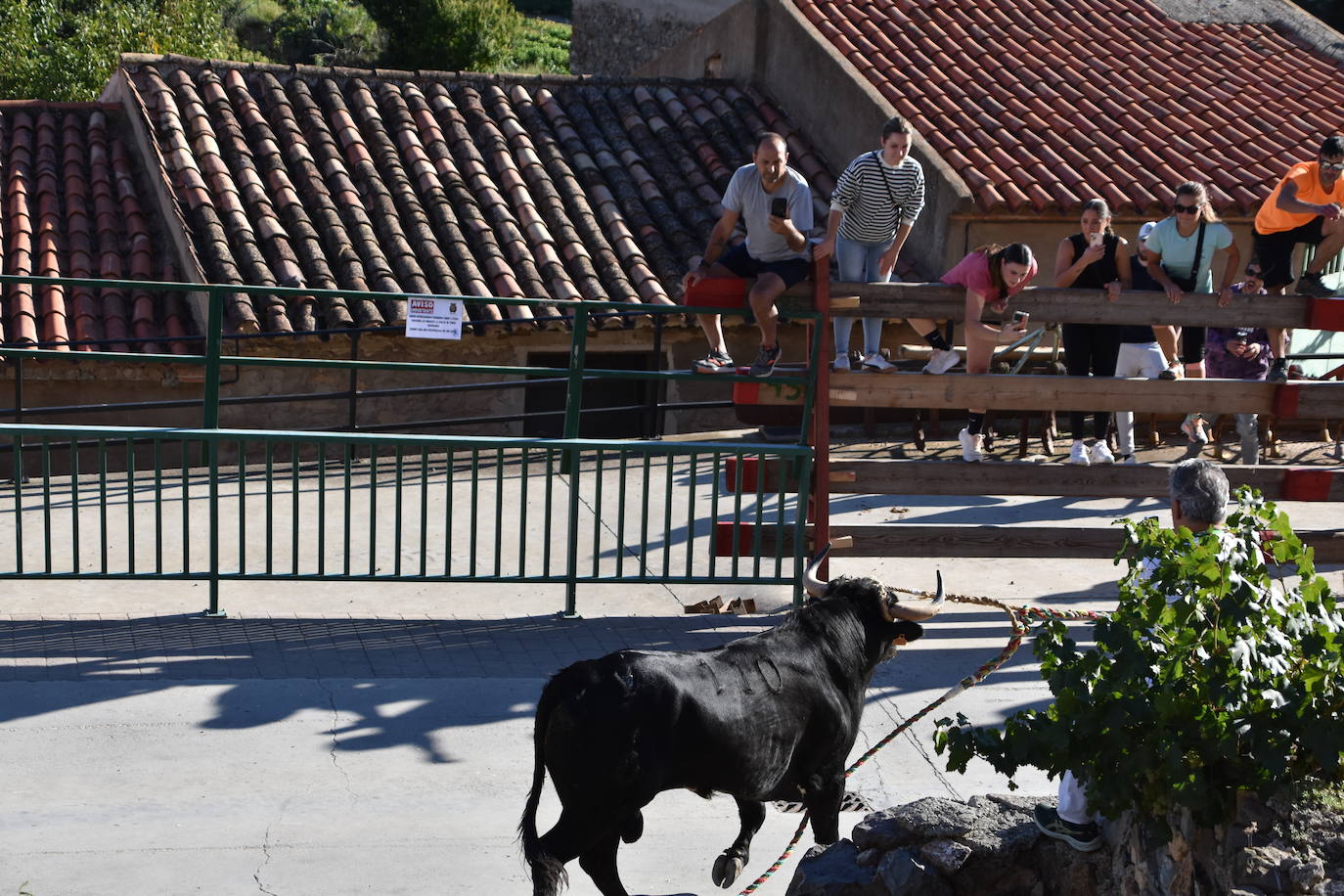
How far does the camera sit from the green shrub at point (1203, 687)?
373 cm

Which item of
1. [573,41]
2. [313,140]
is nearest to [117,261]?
[313,140]

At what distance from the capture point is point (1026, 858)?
4.55m

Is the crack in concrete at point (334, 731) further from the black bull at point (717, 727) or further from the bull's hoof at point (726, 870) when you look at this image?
the bull's hoof at point (726, 870)

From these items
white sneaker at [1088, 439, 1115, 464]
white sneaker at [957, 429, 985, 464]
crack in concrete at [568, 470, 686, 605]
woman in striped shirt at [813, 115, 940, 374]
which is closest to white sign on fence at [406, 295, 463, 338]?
crack in concrete at [568, 470, 686, 605]

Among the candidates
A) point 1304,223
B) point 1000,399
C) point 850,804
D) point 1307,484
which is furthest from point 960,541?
point 1304,223

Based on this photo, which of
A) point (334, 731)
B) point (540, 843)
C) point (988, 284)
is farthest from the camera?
point (988, 284)

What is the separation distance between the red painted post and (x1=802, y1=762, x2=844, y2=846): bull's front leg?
9.33ft

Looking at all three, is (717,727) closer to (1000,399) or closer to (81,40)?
(1000,399)

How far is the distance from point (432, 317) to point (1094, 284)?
13.8 ft

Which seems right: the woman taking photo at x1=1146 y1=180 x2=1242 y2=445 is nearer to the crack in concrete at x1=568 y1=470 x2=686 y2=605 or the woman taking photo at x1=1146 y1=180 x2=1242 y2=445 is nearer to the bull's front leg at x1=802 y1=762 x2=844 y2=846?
the crack in concrete at x1=568 y1=470 x2=686 y2=605

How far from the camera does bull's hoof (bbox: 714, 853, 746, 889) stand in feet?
16.9

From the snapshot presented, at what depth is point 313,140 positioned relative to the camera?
15422 mm

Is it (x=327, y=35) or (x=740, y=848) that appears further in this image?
(x=327, y=35)

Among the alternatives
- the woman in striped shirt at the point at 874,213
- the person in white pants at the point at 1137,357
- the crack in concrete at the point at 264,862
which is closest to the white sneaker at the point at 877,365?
the woman in striped shirt at the point at 874,213
